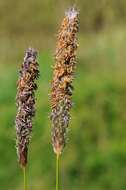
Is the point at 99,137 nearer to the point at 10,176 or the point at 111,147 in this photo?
the point at 111,147

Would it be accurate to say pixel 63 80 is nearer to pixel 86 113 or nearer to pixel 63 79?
pixel 63 79

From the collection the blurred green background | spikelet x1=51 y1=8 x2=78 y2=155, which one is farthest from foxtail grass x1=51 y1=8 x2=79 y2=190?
the blurred green background

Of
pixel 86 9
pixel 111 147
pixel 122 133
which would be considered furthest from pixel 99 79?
pixel 86 9

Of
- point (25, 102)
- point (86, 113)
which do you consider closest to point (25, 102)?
point (25, 102)

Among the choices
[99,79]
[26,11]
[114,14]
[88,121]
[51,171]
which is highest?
[26,11]

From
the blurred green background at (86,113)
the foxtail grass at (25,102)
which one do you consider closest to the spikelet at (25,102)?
the foxtail grass at (25,102)

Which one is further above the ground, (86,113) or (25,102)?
(86,113)
